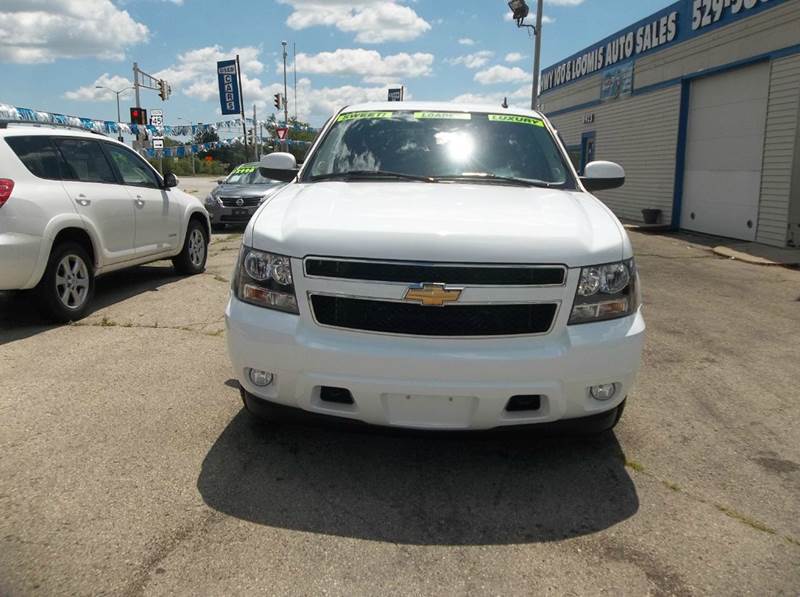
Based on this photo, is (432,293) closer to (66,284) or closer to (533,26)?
(66,284)

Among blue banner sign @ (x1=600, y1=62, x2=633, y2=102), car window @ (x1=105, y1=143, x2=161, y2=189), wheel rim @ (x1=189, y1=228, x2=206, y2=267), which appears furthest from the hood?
blue banner sign @ (x1=600, y1=62, x2=633, y2=102)

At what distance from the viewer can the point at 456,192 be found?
3566 mm

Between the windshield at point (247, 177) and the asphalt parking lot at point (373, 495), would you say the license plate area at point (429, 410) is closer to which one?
the asphalt parking lot at point (373, 495)

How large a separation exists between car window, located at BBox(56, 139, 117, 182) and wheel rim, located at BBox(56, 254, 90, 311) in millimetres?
801

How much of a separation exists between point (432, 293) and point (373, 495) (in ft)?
3.15

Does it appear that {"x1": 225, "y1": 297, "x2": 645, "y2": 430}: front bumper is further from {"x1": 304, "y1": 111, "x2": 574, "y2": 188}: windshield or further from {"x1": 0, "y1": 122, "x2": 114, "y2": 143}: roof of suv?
{"x1": 0, "y1": 122, "x2": 114, "y2": 143}: roof of suv

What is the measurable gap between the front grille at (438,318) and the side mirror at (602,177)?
1.84 meters

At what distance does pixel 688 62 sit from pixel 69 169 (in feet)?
45.4

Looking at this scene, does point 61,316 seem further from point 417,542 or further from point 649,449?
point 649,449

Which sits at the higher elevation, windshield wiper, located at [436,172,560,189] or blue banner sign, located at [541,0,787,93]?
blue banner sign, located at [541,0,787,93]

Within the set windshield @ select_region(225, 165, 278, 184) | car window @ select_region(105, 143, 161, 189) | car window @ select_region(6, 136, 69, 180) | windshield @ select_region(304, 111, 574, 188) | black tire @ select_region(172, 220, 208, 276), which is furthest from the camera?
windshield @ select_region(225, 165, 278, 184)

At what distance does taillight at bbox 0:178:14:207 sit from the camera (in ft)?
17.2

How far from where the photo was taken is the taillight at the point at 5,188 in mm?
5250

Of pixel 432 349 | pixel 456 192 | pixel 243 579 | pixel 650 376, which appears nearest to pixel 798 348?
pixel 650 376
